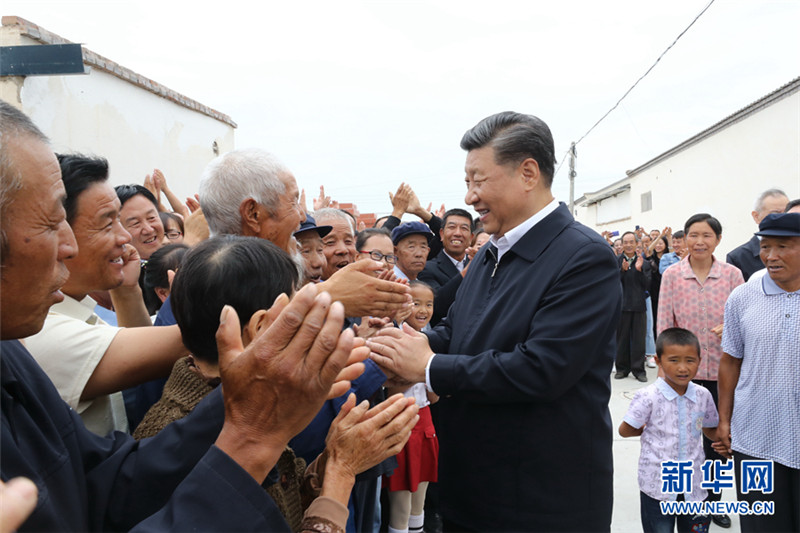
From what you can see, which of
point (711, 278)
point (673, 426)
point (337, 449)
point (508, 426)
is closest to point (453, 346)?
point (508, 426)

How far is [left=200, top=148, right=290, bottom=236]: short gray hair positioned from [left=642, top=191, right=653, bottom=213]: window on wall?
75.0 feet

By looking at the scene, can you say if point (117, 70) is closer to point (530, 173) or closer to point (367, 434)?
point (530, 173)

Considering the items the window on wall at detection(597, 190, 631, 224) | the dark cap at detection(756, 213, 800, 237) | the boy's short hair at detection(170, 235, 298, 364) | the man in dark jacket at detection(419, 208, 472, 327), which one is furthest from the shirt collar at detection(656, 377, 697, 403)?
the window on wall at detection(597, 190, 631, 224)

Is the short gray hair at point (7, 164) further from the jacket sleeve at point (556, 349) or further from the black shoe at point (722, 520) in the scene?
the black shoe at point (722, 520)

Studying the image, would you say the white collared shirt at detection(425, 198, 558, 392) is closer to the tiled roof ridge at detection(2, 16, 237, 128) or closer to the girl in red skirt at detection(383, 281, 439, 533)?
the girl in red skirt at detection(383, 281, 439, 533)

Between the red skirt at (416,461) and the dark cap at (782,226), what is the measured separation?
2.29 m

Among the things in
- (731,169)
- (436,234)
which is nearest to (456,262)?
(436,234)

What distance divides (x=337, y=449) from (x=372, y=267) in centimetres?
66

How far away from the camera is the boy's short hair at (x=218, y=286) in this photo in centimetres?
123

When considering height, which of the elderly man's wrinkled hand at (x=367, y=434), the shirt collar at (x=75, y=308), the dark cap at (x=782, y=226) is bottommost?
the elderly man's wrinkled hand at (x=367, y=434)

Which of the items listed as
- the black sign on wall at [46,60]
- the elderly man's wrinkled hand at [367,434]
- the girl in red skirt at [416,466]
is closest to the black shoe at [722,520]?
the girl in red skirt at [416,466]

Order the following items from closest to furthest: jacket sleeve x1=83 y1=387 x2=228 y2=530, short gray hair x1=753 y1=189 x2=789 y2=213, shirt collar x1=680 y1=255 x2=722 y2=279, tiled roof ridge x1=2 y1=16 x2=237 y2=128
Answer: jacket sleeve x1=83 y1=387 x2=228 y2=530, shirt collar x1=680 y1=255 x2=722 y2=279, short gray hair x1=753 y1=189 x2=789 y2=213, tiled roof ridge x1=2 y1=16 x2=237 y2=128

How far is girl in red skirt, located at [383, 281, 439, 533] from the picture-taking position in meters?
3.18

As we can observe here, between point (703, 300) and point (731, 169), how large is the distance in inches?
456
